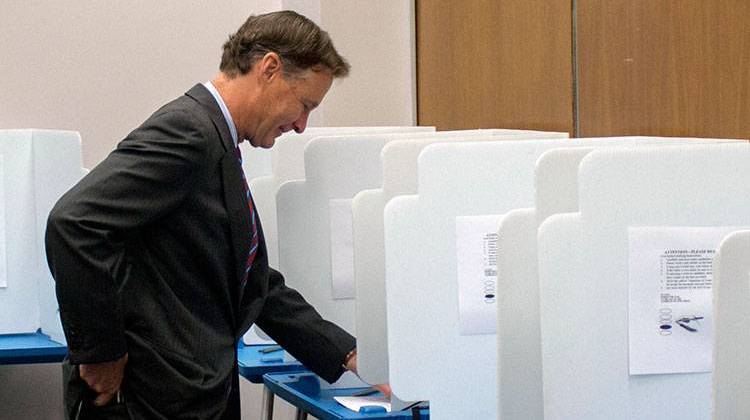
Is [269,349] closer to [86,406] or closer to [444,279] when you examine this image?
[86,406]

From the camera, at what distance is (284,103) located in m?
2.46

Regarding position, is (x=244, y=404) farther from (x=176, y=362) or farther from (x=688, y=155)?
(x=688, y=155)

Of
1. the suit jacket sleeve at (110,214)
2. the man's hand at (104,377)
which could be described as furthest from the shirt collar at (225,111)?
the man's hand at (104,377)

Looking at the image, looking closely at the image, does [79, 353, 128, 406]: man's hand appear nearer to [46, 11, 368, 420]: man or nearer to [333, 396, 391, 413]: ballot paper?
[46, 11, 368, 420]: man

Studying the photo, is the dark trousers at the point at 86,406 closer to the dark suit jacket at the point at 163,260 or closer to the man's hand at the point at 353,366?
the dark suit jacket at the point at 163,260

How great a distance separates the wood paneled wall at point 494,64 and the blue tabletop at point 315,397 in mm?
955

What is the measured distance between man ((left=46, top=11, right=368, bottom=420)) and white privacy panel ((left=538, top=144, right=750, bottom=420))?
73 centimetres

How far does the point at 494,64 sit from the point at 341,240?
1.19 meters

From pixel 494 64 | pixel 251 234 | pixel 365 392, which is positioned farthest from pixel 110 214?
pixel 494 64

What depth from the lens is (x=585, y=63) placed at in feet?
10.6

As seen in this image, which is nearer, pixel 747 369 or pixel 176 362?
pixel 747 369

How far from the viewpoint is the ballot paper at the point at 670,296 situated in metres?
1.86

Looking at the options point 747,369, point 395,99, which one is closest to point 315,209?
point 747,369

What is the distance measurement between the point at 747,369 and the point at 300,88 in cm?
118
